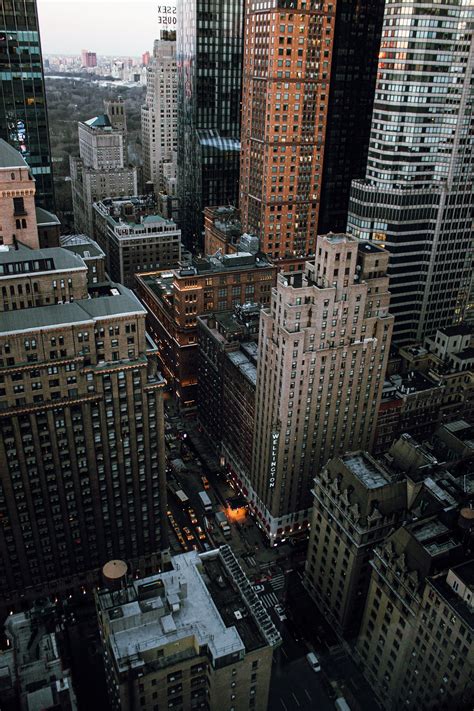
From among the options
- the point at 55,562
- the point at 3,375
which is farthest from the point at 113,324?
the point at 55,562

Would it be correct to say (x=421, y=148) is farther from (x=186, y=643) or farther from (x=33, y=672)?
(x=33, y=672)

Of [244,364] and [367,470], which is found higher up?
[367,470]

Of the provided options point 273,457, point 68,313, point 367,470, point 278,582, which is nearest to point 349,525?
point 367,470

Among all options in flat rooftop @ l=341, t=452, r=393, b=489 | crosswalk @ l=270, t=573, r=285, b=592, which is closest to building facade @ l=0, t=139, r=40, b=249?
flat rooftop @ l=341, t=452, r=393, b=489

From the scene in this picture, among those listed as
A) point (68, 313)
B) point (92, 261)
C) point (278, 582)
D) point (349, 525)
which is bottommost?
point (278, 582)

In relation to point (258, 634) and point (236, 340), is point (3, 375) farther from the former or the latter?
point (236, 340)

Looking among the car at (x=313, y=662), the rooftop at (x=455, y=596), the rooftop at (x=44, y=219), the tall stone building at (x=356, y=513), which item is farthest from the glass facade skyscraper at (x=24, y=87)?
the rooftop at (x=455, y=596)
